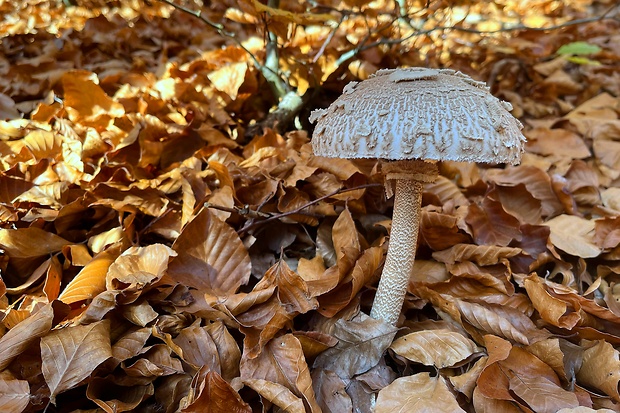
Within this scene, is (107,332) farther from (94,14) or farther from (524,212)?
(94,14)

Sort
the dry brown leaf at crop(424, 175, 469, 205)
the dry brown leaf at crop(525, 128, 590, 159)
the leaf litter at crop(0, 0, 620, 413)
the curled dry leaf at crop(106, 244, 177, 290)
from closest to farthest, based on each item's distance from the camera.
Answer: the leaf litter at crop(0, 0, 620, 413)
the curled dry leaf at crop(106, 244, 177, 290)
the dry brown leaf at crop(424, 175, 469, 205)
the dry brown leaf at crop(525, 128, 590, 159)

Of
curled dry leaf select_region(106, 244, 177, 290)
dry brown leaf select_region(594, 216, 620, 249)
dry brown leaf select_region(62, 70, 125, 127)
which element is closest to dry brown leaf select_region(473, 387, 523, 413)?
dry brown leaf select_region(594, 216, 620, 249)

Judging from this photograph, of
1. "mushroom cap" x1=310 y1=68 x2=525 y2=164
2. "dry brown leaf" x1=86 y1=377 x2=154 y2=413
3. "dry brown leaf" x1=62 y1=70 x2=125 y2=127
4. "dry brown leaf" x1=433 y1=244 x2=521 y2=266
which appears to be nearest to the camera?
"mushroom cap" x1=310 y1=68 x2=525 y2=164

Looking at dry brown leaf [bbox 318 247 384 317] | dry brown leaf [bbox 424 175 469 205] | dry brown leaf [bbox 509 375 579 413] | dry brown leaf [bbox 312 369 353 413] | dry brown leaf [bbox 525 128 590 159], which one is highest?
dry brown leaf [bbox 525 128 590 159]

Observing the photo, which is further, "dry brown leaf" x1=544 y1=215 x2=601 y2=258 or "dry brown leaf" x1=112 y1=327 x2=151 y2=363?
"dry brown leaf" x1=544 y1=215 x2=601 y2=258

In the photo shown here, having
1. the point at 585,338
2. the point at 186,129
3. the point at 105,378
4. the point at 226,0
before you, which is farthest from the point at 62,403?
the point at 226,0

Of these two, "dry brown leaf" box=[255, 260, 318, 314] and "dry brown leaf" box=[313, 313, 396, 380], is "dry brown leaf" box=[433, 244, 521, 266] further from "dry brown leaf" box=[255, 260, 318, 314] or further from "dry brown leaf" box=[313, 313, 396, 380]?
"dry brown leaf" box=[255, 260, 318, 314]
